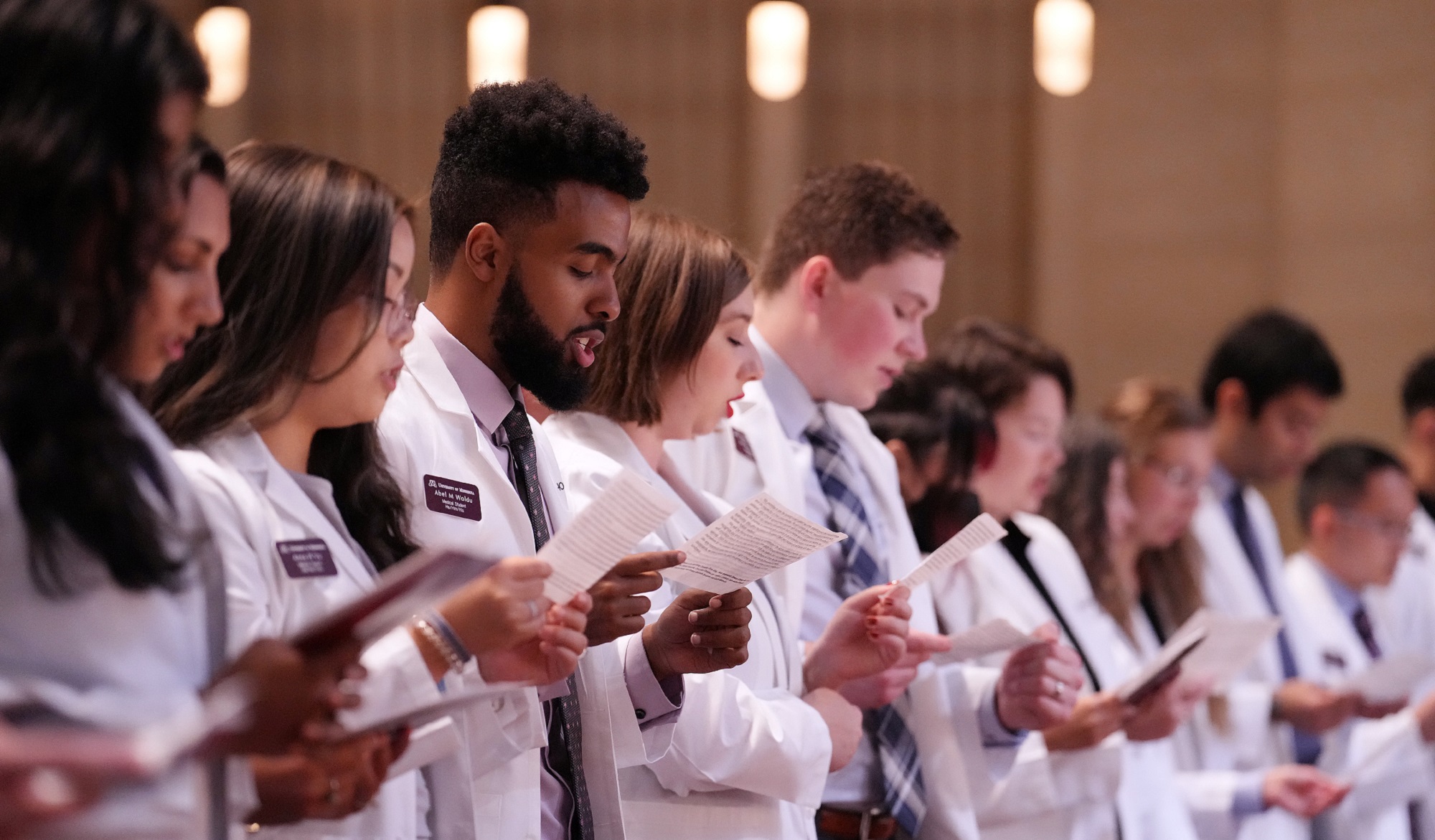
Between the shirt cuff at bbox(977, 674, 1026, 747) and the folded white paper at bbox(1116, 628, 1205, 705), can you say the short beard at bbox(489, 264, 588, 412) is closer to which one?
the shirt cuff at bbox(977, 674, 1026, 747)

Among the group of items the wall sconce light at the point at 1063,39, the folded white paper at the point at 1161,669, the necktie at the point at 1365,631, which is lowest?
the necktie at the point at 1365,631

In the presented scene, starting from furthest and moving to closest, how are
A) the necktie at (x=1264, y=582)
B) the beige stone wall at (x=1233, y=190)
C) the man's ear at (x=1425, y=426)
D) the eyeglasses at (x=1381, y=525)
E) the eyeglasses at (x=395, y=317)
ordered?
the beige stone wall at (x=1233, y=190), the man's ear at (x=1425, y=426), the eyeglasses at (x=1381, y=525), the necktie at (x=1264, y=582), the eyeglasses at (x=395, y=317)

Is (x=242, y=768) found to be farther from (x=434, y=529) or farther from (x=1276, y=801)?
(x=1276, y=801)

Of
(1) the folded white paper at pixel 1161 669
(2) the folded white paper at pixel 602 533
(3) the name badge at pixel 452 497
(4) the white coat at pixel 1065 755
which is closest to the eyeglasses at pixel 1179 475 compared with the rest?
(4) the white coat at pixel 1065 755

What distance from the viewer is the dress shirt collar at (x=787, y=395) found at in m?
3.88

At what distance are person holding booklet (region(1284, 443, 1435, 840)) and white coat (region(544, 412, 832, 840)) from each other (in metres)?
2.94

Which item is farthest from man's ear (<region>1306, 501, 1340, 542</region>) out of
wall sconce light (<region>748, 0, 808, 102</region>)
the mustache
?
the mustache

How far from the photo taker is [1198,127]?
27.9 feet

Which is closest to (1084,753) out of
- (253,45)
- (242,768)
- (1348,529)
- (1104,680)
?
(1104,680)

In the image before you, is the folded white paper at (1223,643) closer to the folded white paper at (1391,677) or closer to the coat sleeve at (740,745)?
the folded white paper at (1391,677)

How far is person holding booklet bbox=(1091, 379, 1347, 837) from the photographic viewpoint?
191 inches

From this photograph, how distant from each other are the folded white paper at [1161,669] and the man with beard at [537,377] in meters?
1.56

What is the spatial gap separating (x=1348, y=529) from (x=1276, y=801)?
1.40 metres

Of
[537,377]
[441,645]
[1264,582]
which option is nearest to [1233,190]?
[1264,582]
